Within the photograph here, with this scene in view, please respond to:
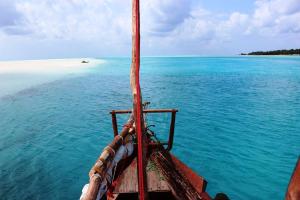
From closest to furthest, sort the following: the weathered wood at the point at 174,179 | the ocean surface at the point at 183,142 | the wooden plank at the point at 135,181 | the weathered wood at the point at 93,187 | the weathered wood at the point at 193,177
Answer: the weathered wood at the point at 93,187 < the weathered wood at the point at 174,179 < the weathered wood at the point at 193,177 < the wooden plank at the point at 135,181 < the ocean surface at the point at 183,142

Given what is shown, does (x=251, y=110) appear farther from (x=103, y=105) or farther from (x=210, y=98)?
(x=103, y=105)

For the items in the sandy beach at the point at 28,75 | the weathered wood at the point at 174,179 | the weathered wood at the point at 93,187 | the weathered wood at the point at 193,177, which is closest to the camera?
the weathered wood at the point at 93,187

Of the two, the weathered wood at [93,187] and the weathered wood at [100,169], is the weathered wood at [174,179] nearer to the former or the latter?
the weathered wood at [100,169]

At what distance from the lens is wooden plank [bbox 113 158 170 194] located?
20.0ft

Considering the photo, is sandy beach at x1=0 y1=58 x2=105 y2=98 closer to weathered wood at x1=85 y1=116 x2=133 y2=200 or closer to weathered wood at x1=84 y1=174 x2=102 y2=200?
weathered wood at x1=85 y1=116 x2=133 y2=200

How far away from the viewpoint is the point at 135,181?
21.1ft

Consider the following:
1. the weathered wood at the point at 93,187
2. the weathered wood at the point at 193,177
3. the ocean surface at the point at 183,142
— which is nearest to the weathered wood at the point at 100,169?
the weathered wood at the point at 93,187

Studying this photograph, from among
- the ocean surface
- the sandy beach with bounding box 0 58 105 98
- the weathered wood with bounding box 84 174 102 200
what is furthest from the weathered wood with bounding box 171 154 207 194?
the sandy beach with bounding box 0 58 105 98

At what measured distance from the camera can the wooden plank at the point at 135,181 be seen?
6102 millimetres

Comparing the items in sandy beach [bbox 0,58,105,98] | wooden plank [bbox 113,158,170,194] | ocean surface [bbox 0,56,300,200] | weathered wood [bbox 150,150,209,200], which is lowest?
sandy beach [bbox 0,58,105,98]

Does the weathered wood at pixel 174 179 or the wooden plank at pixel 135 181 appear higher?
the weathered wood at pixel 174 179

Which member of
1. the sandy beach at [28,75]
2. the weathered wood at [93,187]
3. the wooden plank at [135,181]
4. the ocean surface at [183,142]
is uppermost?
the weathered wood at [93,187]

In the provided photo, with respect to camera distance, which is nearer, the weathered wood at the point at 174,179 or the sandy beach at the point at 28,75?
the weathered wood at the point at 174,179

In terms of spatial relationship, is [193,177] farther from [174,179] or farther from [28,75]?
[28,75]
